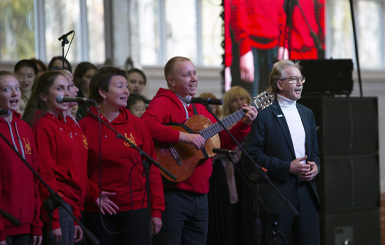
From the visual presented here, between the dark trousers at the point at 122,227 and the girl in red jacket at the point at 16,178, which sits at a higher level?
the girl in red jacket at the point at 16,178

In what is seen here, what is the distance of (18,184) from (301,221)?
190cm

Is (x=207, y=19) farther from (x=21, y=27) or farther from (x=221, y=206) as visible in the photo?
(x=221, y=206)

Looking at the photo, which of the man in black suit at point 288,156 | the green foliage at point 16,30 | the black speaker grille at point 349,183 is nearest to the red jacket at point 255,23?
the black speaker grille at point 349,183

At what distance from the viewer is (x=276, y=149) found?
140 inches

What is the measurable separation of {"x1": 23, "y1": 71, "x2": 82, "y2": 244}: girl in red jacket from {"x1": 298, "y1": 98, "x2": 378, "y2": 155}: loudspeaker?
2659 mm

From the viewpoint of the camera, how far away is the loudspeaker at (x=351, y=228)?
4.66 meters

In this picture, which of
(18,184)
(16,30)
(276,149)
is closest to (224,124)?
(276,149)

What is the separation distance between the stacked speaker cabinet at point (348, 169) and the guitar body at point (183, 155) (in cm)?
173

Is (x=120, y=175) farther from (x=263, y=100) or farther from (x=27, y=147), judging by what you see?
(x=263, y=100)

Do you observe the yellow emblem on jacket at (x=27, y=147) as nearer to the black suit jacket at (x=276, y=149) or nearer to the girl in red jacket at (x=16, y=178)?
the girl in red jacket at (x=16, y=178)

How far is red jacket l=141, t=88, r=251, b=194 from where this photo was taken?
3.24m

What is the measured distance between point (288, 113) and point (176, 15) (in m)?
5.38

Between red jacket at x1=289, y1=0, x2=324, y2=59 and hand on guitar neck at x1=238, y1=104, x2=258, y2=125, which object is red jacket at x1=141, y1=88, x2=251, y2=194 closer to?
hand on guitar neck at x1=238, y1=104, x2=258, y2=125

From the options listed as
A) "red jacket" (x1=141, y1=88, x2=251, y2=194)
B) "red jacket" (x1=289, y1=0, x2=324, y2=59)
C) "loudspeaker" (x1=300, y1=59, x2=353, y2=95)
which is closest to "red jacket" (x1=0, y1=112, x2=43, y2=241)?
"red jacket" (x1=141, y1=88, x2=251, y2=194)
